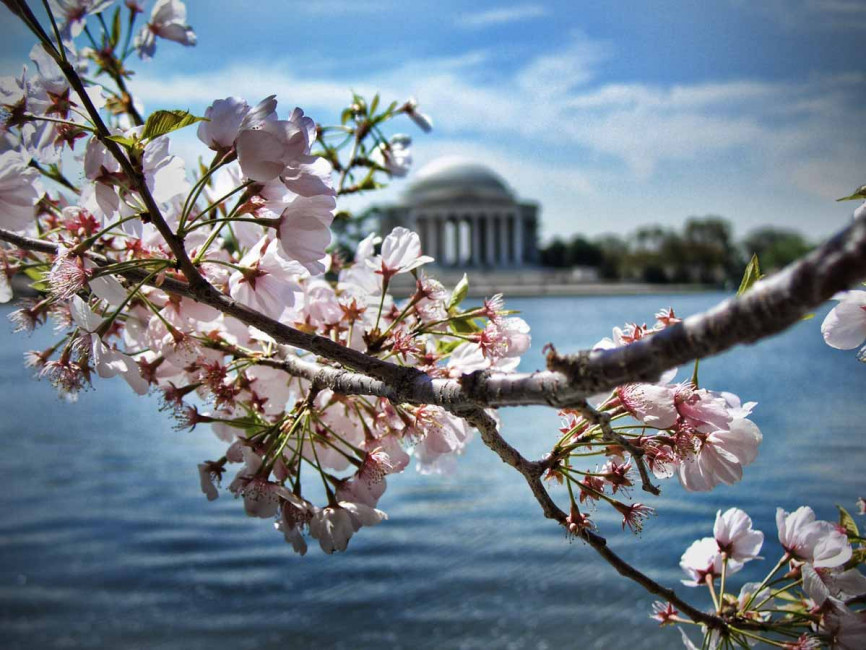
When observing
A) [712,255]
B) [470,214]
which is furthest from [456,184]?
[712,255]

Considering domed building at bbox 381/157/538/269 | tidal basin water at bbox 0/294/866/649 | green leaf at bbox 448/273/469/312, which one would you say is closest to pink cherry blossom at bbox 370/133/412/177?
green leaf at bbox 448/273/469/312

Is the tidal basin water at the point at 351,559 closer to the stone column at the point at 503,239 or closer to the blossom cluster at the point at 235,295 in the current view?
the blossom cluster at the point at 235,295

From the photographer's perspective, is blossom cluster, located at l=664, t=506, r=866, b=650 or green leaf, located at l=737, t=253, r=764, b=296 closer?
green leaf, located at l=737, t=253, r=764, b=296

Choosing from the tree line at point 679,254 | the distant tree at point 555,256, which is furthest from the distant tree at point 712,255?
the distant tree at point 555,256

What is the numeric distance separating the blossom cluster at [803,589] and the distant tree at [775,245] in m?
43.7

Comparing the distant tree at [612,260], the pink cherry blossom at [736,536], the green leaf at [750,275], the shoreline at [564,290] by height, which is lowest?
the pink cherry blossom at [736,536]

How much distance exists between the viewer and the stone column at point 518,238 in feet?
141

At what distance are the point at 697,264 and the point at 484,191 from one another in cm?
1537

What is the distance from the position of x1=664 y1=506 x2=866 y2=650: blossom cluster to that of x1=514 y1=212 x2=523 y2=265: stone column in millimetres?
42593

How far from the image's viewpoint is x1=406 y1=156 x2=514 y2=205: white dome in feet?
139

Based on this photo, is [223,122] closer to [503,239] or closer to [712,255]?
[503,239]

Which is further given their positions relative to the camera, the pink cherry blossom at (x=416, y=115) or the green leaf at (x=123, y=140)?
the pink cherry blossom at (x=416, y=115)

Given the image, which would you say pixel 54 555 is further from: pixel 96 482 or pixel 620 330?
pixel 620 330

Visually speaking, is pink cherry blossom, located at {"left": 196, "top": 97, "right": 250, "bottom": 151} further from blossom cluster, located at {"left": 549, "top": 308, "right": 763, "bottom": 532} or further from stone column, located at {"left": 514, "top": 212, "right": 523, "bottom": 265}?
stone column, located at {"left": 514, "top": 212, "right": 523, "bottom": 265}
